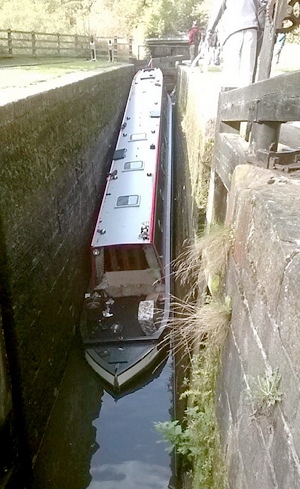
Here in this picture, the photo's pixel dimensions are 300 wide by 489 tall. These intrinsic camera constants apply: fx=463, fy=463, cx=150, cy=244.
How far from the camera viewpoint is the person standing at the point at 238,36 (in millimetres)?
4039

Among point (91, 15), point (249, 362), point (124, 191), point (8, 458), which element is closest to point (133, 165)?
point (124, 191)

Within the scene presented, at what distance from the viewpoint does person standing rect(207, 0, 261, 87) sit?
159 inches

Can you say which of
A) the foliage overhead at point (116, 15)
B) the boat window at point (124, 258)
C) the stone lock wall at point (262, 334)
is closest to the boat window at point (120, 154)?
the boat window at point (124, 258)

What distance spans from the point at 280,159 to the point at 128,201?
6.63 m

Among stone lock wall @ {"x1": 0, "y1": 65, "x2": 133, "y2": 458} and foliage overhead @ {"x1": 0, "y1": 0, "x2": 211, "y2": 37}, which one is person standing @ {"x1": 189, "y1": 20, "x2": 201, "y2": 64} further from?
foliage overhead @ {"x1": 0, "y1": 0, "x2": 211, "y2": 37}

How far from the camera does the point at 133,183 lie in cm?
988

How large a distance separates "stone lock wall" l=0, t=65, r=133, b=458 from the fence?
29.0ft

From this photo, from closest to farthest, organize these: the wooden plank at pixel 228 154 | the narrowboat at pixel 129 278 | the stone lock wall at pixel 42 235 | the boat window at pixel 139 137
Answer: the wooden plank at pixel 228 154, the stone lock wall at pixel 42 235, the narrowboat at pixel 129 278, the boat window at pixel 139 137

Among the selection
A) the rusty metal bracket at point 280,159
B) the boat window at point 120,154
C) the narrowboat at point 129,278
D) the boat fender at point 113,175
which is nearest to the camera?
the rusty metal bracket at point 280,159

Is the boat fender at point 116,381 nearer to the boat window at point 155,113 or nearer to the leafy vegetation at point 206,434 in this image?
the leafy vegetation at point 206,434

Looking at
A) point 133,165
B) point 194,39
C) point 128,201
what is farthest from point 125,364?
point 194,39

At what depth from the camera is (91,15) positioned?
98.3ft

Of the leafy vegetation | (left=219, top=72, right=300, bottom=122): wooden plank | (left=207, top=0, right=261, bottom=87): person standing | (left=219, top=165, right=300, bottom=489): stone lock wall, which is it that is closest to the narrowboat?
the leafy vegetation

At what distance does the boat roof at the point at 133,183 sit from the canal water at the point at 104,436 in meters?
2.23
